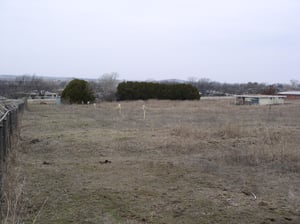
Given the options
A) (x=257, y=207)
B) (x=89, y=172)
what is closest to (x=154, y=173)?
(x=89, y=172)

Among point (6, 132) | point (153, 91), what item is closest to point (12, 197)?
point (6, 132)

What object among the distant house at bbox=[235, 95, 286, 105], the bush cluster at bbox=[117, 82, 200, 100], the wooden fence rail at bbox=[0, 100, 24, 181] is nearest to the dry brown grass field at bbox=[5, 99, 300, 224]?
the wooden fence rail at bbox=[0, 100, 24, 181]

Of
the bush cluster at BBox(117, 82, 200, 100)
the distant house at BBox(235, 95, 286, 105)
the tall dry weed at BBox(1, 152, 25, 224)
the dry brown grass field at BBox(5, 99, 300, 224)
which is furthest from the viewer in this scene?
the bush cluster at BBox(117, 82, 200, 100)

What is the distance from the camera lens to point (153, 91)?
79.2 metres

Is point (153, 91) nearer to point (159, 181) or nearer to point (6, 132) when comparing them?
point (6, 132)

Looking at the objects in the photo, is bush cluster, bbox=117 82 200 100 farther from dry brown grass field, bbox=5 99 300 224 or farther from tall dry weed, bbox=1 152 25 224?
tall dry weed, bbox=1 152 25 224

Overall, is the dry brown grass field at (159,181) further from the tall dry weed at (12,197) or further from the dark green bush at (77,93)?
the dark green bush at (77,93)

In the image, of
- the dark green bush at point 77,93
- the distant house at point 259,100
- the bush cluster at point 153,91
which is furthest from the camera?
the bush cluster at point 153,91

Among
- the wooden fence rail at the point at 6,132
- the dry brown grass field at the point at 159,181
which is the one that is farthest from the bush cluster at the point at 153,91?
the wooden fence rail at the point at 6,132

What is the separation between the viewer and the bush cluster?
257 ft

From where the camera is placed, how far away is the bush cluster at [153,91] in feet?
257

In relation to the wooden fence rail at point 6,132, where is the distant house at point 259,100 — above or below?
below

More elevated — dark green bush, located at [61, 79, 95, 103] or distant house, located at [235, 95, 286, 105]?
dark green bush, located at [61, 79, 95, 103]

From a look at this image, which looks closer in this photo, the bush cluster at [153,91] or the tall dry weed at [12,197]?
the tall dry weed at [12,197]
